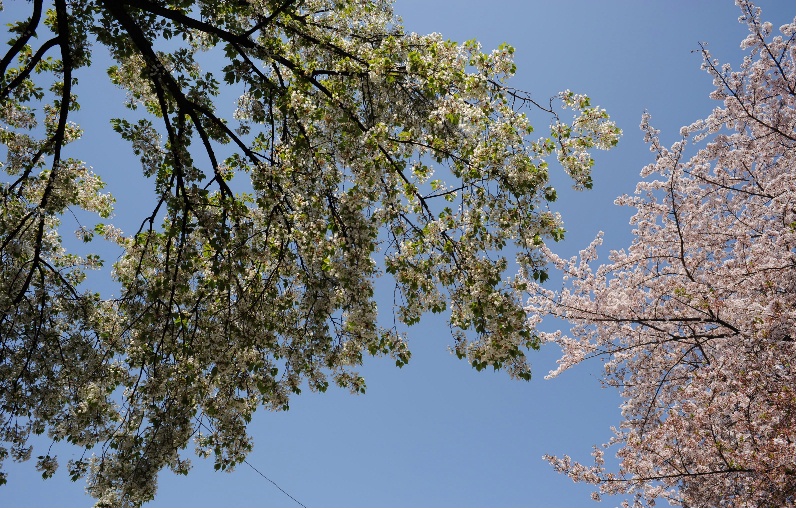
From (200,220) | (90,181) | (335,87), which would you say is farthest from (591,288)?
(90,181)

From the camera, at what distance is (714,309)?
923cm

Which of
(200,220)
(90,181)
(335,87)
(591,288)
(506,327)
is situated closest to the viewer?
(506,327)

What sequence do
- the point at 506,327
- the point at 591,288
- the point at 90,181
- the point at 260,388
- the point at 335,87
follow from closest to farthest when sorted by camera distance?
the point at 506,327 → the point at 260,388 → the point at 335,87 → the point at 90,181 → the point at 591,288

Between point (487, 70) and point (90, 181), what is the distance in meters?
7.81

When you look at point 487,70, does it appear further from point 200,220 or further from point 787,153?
point 787,153

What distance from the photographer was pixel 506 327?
7.10 metres

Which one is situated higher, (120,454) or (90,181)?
(90,181)

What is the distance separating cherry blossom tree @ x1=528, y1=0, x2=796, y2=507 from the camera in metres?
8.30

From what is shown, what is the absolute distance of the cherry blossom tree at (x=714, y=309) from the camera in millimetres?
8297

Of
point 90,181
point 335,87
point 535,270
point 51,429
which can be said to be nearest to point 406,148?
point 335,87

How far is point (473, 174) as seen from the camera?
25.1 ft

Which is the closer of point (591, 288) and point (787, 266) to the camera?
point (787, 266)

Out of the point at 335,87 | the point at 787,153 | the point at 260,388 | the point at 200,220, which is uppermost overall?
the point at 787,153

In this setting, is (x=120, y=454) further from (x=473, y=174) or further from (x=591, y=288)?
(x=591, y=288)
